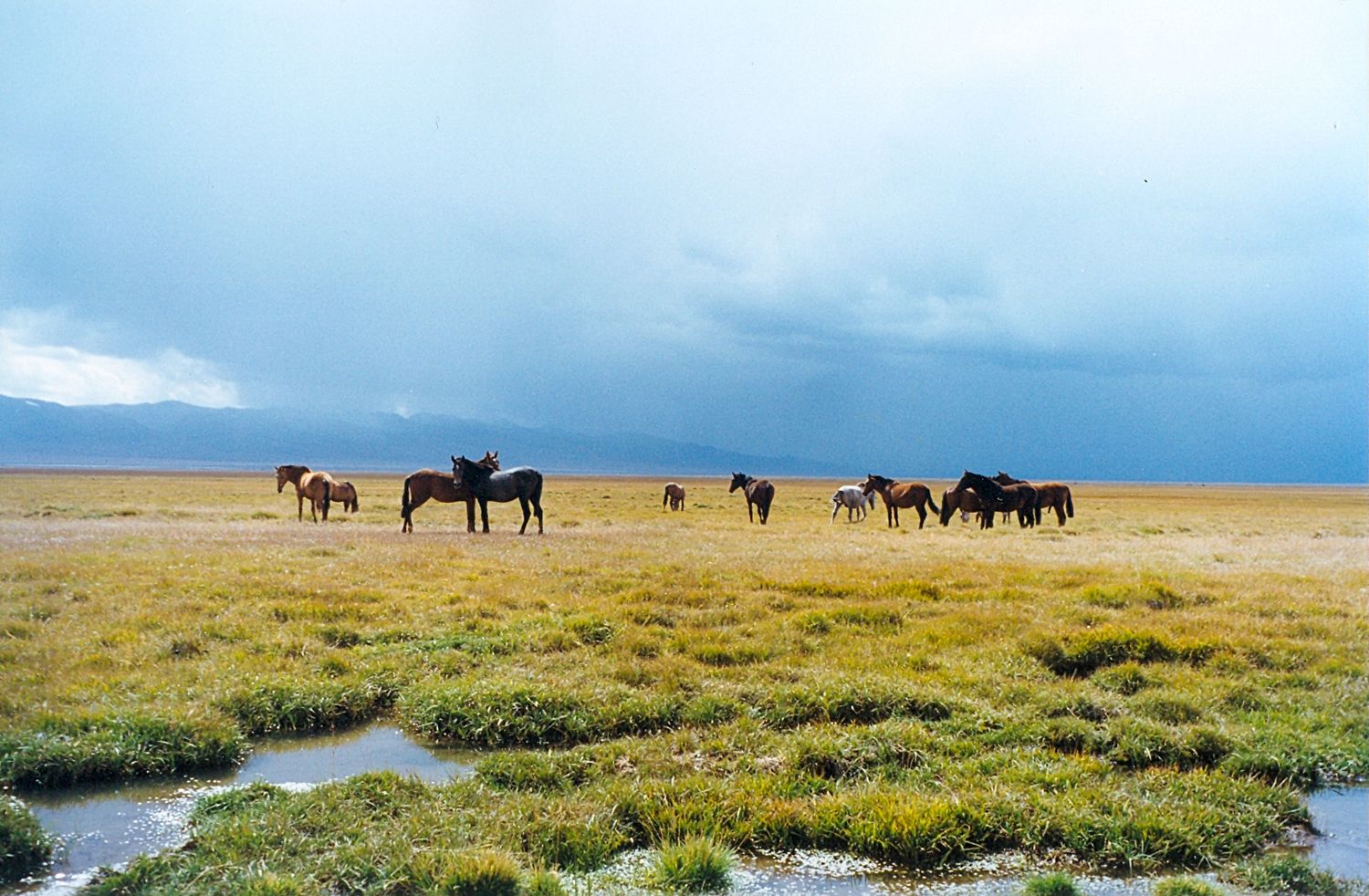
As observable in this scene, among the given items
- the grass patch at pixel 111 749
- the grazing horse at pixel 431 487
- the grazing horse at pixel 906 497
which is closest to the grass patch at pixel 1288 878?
the grass patch at pixel 111 749

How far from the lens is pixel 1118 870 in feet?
17.8

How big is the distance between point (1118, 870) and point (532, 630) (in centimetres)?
788

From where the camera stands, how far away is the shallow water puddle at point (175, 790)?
5453 mm

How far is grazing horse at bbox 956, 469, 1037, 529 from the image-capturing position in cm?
3338

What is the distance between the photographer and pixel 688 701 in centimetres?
870

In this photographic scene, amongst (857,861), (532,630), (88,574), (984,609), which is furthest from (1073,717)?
(88,574)

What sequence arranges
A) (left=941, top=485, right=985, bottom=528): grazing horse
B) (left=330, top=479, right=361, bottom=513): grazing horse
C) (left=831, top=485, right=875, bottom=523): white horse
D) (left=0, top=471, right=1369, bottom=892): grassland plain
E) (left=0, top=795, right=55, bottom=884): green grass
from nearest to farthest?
(left=0, top=795, right=55, bottom=884): green grass
(left=0, top=471, right=1369, bottom=892): grassland plain
(left=941, top=485, right=985, bottom=528): grazing horse
(left=330, top=479, right=361, bottom=513): grazing horse
(left=831, top=485, right=875, bottom=523): white horse

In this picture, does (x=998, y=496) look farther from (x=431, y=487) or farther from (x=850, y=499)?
(x=431, y=487)

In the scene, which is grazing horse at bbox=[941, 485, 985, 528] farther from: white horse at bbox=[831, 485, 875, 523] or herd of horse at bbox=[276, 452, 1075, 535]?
white horse at bbox=[831, 485, 875, 523]

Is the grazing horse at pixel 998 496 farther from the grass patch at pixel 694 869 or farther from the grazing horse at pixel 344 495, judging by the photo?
the grass patch at pixel 694 869

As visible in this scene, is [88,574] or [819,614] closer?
[819,614]

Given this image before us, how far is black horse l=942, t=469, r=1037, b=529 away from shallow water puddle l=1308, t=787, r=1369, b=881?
1000 inches

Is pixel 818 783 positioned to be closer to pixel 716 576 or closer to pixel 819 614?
pixel 819 614

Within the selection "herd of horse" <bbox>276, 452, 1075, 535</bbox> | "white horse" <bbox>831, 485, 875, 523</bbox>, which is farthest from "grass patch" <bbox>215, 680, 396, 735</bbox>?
"white horse" <bbox>831, 485, 875, 523</bbox>
